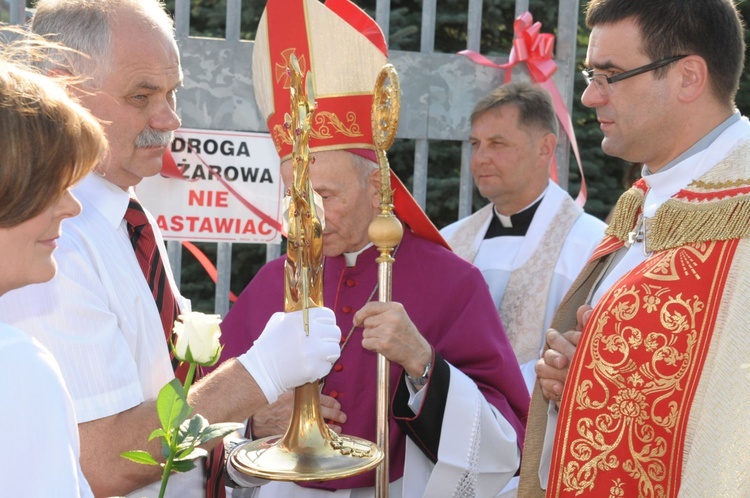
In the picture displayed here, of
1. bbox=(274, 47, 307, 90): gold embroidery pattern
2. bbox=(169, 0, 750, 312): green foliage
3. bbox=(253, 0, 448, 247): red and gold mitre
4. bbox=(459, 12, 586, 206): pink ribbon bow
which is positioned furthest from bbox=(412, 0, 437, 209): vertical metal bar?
bbox=(169, 0, 750, 312): green foliage

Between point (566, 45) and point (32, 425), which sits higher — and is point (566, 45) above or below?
above

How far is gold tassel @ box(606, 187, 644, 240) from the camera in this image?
298 cm

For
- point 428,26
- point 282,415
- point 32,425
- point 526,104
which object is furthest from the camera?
point 526,104

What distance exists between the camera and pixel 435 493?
2980 millimetres

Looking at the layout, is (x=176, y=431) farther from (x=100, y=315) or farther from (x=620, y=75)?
(x=620, y=75)

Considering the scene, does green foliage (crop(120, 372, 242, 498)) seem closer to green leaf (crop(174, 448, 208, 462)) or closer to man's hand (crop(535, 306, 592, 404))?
A: green leaf (crop(174, 448, 208, 462))

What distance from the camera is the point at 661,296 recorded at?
2570 millimetres

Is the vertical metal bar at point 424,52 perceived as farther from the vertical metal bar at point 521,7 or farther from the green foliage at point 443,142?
the green foliage at point 443,142

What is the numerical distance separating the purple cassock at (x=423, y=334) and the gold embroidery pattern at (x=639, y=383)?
0.53 m

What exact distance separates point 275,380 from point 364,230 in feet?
4.04

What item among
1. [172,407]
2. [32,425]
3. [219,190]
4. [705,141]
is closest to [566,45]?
[219,190]

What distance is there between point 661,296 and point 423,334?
941 millimetres

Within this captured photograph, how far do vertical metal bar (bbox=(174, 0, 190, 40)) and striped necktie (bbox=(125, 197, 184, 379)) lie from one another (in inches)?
75.1

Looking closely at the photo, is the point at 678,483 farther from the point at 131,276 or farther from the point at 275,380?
the point at 131,276
